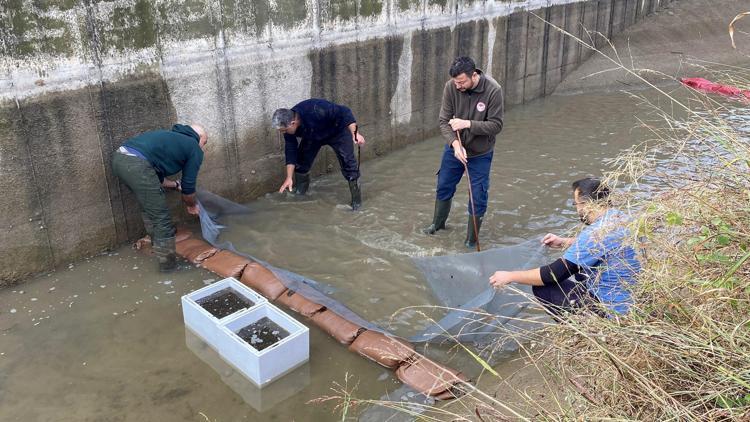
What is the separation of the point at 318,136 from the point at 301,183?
2.22ft

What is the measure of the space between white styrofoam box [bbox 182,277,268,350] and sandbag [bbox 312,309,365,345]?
43 centimetres

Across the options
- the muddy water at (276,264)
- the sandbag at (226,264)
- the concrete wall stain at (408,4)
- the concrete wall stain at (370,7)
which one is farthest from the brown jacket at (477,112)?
the concrete wall stain at (408,4)

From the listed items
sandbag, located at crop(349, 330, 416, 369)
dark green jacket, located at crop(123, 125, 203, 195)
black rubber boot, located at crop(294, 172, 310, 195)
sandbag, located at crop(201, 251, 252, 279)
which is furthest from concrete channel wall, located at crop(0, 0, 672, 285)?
sandbag, located at crop(349, 330, 416, 369)

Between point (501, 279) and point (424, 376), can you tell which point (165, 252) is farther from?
point (501, 279)

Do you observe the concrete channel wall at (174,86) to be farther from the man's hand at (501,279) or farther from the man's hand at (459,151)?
the man's hand at (501,279)

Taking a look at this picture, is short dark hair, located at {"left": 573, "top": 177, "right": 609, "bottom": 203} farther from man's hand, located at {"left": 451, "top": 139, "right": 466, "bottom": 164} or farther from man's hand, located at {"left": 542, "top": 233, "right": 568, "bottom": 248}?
man's hand, located at {"left": 451, "top": 139, "right": 466, "bottom": 164}

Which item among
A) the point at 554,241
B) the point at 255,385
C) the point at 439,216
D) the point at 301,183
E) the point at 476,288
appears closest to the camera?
the point at 255,385

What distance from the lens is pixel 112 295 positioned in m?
4.57

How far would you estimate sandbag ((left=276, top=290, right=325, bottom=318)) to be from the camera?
425cm

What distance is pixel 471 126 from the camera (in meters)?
4.89

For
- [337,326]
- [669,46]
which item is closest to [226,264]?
[337,326]

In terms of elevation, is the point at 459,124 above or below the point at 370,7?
below

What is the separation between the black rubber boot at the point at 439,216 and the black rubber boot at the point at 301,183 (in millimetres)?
1554

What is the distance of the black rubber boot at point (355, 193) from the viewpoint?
6.24 meters
